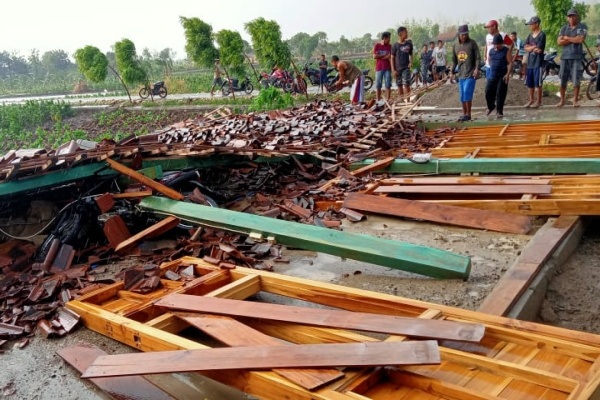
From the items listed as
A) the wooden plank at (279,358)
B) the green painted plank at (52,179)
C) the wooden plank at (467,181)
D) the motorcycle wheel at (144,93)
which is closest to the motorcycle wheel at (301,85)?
the motorcycle wheel at (144,93)

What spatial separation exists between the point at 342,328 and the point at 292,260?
1.82m

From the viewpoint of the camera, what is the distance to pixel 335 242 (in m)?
4.30

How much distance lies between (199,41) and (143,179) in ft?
65.6

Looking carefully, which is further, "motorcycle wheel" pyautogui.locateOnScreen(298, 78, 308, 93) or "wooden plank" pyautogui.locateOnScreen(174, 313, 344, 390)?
"motorcycle wheel" pyautogui.locateOnScreen(298, 78, 308, 93)

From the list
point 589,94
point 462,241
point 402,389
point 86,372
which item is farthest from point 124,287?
point 589,94

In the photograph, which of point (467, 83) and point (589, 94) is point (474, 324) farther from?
point (589, 94)

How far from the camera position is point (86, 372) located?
113 inches

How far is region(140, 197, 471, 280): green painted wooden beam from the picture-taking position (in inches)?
154

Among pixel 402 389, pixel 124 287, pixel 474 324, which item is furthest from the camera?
pixel 124 287

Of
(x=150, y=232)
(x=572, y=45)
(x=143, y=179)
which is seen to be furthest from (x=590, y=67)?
(x=150, y=232)

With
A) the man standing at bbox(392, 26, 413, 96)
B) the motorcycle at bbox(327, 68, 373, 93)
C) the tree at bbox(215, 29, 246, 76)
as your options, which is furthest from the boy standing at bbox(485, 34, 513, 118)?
the tree at bbox(215, 29, 246, 76)

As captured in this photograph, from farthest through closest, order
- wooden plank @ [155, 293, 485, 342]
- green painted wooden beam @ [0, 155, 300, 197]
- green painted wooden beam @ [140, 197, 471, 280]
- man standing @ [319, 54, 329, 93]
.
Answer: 1. man standing @ [319, 54, 329, 93]
2. green painted wooden beam @ [0, 155, 300, 197]
3. green painted wooden beam @ [140, 197, 471, 280]
4. wooden plank @ [155, 293, 485, 342]

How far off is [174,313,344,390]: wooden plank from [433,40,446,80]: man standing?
18300 mm

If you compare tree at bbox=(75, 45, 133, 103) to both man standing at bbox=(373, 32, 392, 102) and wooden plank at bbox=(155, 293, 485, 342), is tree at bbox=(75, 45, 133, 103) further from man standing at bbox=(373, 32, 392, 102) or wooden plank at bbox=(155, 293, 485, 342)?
wooden plank at bbox=(155, 293, 485, 342)
